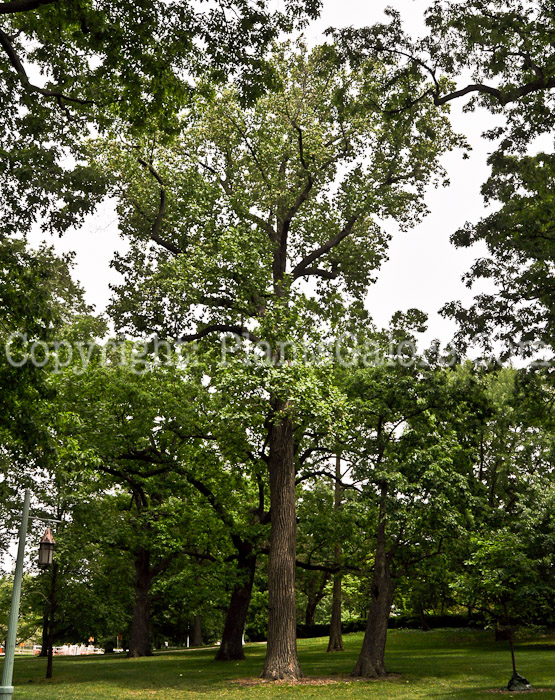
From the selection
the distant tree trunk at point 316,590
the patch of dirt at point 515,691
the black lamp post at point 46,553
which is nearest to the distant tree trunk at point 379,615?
the patch of dirt at point 515,691

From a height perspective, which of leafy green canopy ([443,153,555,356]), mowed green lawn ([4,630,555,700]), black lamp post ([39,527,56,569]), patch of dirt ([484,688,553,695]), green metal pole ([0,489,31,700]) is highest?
leafy green canopy ([443,153,555,356])

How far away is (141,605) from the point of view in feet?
103

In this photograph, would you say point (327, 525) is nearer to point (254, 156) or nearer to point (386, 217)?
point (386, 217)

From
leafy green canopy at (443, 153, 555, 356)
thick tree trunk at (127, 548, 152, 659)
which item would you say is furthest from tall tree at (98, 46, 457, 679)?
thick tree trunk at (127, 548, 152, 659)

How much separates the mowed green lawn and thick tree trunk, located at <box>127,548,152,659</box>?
261 cm

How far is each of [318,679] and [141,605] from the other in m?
14.3

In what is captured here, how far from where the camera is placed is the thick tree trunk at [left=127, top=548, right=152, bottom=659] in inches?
1233

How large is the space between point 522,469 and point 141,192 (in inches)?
881

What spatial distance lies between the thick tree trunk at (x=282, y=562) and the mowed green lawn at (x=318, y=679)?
0.81m

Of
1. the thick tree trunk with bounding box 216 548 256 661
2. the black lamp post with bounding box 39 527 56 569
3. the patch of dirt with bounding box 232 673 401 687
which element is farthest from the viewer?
the thick tree trunk with bounding box 216 548 256 661

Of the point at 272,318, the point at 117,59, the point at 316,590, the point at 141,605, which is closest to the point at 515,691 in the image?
the point at 272,318

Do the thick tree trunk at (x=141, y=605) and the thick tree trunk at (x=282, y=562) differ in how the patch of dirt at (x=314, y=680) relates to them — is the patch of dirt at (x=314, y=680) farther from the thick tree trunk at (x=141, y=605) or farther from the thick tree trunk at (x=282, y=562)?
the thick tree trunk at (x=141, y=605)

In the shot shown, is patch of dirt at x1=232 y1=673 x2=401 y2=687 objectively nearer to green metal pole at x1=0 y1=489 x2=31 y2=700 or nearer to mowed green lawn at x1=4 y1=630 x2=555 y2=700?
mowed green lawn at x1=4 y1=630 x2=555 y2=700

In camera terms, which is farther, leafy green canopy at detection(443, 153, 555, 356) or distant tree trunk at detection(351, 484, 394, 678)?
distant tree trunk at detection(351, 484, 394, 678)
